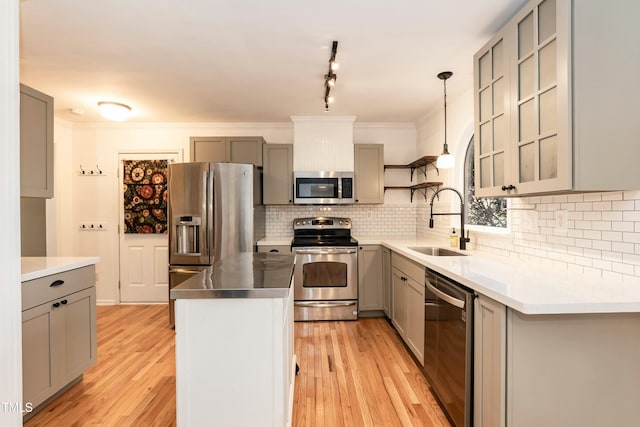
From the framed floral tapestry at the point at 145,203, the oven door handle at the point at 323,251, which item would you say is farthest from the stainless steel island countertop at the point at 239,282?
the framed floral tapestry at the point at 145,203

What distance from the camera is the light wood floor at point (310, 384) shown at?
199cm

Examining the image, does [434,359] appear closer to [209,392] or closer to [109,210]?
[209,392]

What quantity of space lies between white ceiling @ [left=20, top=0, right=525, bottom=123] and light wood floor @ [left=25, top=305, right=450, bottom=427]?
2.44 m

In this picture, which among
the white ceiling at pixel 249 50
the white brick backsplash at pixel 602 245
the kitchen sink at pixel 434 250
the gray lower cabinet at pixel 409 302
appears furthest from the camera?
the kitchen sink at pixel 434 250

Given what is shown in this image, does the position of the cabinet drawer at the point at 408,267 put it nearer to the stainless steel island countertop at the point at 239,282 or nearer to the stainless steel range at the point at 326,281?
the stainless steel range at the point at 326,281

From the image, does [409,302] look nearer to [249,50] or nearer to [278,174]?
[278,174]

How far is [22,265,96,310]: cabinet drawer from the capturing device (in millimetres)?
1907

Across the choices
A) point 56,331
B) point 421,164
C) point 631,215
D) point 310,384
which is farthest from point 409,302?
point 56,331

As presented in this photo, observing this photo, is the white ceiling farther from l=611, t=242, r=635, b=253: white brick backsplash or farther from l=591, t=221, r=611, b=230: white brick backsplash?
l=611, t=242, r=635, b=253: white brick backsplash

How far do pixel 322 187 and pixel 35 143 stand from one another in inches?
105

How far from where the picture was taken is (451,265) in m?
2.09

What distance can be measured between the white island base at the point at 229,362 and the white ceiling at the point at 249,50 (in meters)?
1.68

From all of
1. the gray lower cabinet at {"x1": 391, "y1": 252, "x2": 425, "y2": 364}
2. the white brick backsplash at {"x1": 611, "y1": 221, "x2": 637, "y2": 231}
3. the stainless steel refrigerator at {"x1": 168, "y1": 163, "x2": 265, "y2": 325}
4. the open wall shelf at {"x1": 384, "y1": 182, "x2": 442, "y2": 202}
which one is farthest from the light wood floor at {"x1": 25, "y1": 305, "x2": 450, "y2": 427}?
the open wall shelf at {"x1": 384, "y1": 182, "x2": 442, "y2": 202}

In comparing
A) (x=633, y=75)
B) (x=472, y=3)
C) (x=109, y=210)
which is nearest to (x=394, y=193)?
(x=472, y=3)
